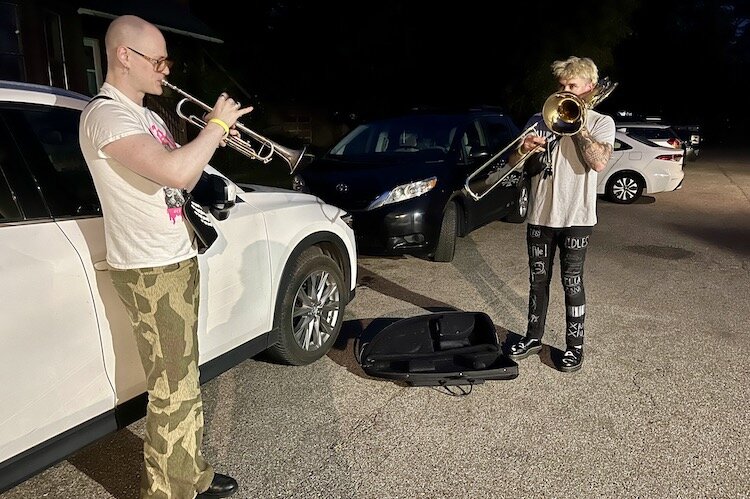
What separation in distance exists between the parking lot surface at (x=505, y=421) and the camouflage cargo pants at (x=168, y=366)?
0.46 meters

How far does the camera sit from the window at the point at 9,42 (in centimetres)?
886

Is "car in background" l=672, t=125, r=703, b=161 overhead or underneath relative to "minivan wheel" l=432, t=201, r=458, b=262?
overhead

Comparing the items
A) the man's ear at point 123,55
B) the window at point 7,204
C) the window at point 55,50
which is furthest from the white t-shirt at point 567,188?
the window at point 55,50

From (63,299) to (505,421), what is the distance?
7.26ft

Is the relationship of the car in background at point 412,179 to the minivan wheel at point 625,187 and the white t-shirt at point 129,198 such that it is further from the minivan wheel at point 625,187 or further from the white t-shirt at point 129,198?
the minivan wheel at point 625,187

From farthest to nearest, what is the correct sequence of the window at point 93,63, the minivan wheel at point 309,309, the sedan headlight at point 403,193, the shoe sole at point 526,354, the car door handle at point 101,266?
the window at point 93,63
the sedan headlight at point 403,193
the shoe sole at point 526,354
the minivan wheel at point 309,309
the car door handle at point 101,266

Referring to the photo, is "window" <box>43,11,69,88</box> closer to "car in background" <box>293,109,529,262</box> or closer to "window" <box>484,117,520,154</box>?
"car in background" <box>293,109,529,262</box>

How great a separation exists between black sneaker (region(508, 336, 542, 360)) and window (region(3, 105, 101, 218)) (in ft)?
8.67

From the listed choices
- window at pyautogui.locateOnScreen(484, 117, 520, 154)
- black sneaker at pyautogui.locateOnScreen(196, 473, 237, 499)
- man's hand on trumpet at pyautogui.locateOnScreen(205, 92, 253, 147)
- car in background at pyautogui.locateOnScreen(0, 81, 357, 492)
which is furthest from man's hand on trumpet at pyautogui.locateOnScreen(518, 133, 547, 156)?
window at pyautogui.locateOnScreen(484, 117, 520, 154)

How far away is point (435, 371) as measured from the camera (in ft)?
11.2

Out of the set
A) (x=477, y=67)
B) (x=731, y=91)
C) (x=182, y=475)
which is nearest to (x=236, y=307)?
(x=182, y=475)

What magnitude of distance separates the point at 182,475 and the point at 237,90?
45.1ft

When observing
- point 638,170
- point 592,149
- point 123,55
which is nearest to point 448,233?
point 592,149

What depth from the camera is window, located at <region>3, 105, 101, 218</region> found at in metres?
2.24
